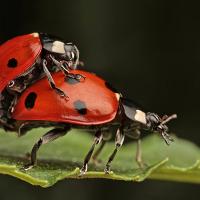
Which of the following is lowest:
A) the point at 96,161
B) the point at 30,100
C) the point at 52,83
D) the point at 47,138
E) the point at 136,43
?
the point at 136,43

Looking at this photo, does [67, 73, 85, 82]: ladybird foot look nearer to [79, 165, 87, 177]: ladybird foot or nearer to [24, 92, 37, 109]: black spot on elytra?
[24, 92, 37, 109]: black spot on elytra

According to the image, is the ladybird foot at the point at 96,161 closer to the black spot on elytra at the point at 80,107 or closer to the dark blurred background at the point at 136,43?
the black spot on elytra at the point at 80,107

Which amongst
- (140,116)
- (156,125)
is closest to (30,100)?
(140,116)

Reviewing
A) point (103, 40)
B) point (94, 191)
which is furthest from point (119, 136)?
point (103, 40)

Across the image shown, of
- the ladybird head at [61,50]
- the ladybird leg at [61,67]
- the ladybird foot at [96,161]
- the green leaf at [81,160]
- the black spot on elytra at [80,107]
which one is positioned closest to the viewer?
the green leaf at [81,160]

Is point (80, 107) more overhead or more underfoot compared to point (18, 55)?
more underfoot

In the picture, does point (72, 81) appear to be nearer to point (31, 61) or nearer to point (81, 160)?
point (31, 61)

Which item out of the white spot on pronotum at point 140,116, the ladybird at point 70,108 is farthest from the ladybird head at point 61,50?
the white spot on pronotum at point 140,116
